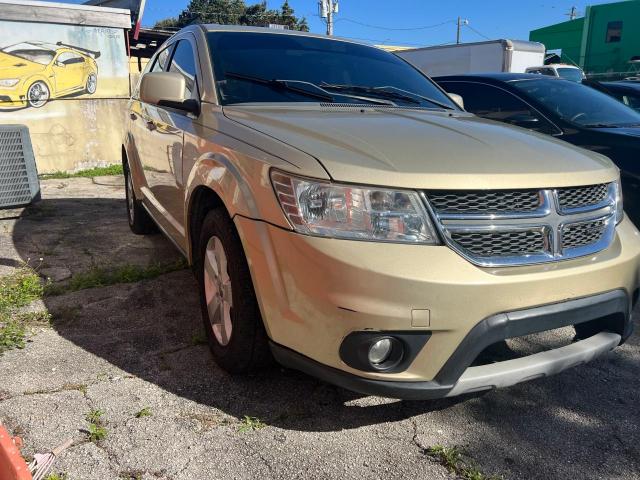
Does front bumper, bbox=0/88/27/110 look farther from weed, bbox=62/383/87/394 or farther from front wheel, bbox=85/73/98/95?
weed, bbox=62/383/87/394

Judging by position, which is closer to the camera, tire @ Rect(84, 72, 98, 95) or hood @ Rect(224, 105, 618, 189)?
hood @ Rect(224, 105, 618, 189)

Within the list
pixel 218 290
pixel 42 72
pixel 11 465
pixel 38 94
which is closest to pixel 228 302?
pixel 218 290

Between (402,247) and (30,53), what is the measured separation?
→ 29.0 ft

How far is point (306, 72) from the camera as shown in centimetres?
327

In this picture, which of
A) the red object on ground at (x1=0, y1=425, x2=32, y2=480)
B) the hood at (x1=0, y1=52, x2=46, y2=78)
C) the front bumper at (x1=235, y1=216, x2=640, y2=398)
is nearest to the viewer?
the red object on ground at (x1=0, y1=425, x2=32, y2=480)

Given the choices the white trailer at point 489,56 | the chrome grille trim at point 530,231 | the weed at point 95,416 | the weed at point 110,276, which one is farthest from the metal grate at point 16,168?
the white trailer at point 489,56

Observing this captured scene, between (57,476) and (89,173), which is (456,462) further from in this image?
(89,173)

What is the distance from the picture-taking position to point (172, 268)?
428cm

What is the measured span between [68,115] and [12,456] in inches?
340

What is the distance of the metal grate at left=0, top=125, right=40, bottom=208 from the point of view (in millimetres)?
5844

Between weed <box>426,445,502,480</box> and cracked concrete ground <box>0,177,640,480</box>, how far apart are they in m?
0.04

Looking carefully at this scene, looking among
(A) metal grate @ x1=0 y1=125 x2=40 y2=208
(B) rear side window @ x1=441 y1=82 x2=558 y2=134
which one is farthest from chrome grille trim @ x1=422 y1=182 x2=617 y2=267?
(A) metal grate @ x1=0 y1=125 x2=40 y2=208

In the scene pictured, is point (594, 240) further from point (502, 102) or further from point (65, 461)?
point (502, 102)

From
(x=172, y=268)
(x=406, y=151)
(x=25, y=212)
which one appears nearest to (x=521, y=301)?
(x=406, y=151)
